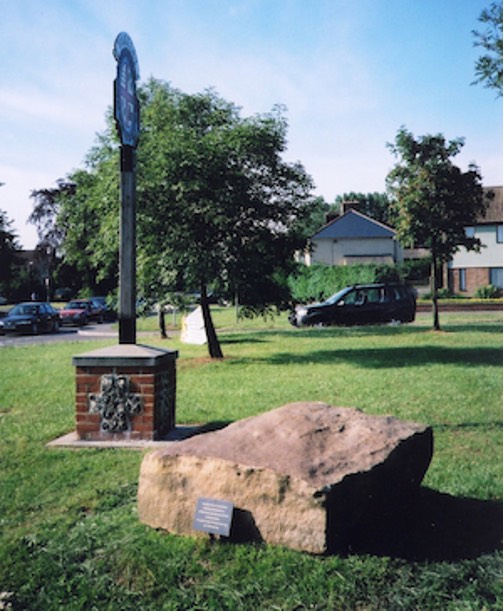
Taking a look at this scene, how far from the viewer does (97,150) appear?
41.7ft

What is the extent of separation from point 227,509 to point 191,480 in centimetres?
31

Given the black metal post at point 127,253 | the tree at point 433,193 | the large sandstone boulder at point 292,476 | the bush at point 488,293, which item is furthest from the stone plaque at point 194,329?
the bush at point 488,293

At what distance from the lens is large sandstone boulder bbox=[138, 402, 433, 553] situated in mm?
3537

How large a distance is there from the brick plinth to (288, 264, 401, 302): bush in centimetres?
2438

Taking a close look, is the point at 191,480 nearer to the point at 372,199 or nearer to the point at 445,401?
the point at 445,401

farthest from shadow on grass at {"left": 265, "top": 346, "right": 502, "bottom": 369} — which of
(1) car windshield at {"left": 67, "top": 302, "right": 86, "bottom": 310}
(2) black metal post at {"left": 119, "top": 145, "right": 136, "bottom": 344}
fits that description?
(1) car windshield at {"left": 67, "top": 302, "right": 86, "bottom": 310}

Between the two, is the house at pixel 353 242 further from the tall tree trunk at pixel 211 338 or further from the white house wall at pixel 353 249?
the tall tree trunk at pixel 211 338

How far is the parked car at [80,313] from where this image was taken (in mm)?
28438

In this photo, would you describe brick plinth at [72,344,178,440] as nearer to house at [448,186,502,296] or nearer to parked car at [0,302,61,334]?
parked car at [0,302,61,334]

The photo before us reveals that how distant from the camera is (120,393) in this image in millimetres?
5938

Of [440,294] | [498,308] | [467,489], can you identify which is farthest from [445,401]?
[440,294]

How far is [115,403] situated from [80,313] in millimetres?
23491

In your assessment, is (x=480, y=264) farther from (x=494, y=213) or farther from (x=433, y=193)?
(x=433, y=193)

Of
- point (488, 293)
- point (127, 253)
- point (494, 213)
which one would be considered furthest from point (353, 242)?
point (127, 253)
